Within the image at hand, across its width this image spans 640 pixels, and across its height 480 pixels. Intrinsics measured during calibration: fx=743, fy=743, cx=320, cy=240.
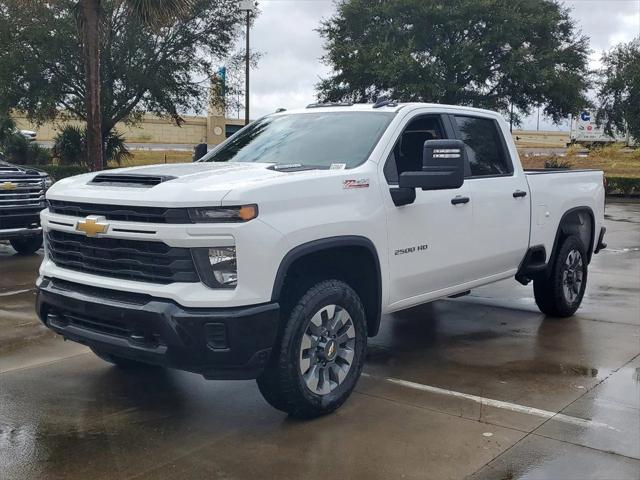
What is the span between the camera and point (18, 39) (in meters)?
20.3

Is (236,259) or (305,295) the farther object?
(305,295)

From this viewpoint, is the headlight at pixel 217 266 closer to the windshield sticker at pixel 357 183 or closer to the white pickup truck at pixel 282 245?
the white pickup truck at pixel 282 245

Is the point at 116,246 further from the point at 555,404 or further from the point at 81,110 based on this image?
the point at 81,110

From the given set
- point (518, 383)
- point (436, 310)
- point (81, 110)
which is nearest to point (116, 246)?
point (518, 383)

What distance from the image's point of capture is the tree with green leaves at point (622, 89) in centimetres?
3316

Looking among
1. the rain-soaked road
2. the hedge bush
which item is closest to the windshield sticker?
the rain-soaked road

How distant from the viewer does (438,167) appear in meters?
4.93

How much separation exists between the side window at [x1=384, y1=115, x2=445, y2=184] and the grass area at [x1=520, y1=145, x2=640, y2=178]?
3078 cm

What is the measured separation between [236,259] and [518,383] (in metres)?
2.52

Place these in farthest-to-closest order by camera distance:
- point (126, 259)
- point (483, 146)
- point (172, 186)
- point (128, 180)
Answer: point (483, 146) < point (128, 180) < point (126, 259) < point (172, 186)

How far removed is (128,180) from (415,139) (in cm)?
234

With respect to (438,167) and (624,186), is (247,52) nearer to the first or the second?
(624,186)

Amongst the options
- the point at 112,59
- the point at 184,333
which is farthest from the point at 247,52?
the point at 184,333

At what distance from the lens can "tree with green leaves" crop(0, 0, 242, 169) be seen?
2023cm
